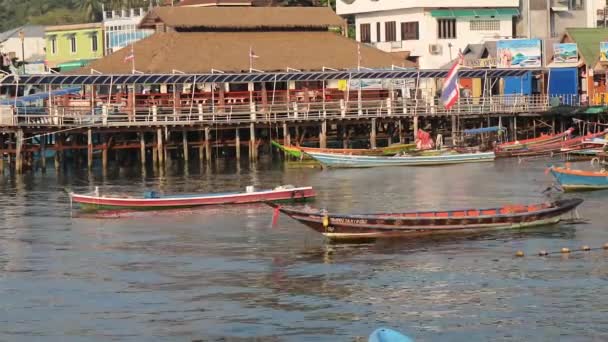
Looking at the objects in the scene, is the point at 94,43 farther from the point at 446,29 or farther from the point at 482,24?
the point at 482,24

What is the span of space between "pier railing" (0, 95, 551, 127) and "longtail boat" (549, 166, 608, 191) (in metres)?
24.5

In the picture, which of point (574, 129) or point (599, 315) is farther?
point (574, 129)

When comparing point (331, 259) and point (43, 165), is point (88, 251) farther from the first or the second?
point (43, 165)

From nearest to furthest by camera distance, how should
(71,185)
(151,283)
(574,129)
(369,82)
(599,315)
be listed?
(599,315) < (151,283) < (71,185) < (574,129) < (369,82)

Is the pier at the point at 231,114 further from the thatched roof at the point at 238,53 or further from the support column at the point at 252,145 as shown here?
the thatched roof at the point at 238,53

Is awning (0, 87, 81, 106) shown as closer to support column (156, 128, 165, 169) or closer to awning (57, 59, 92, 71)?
support column (156, 128, 165, 169)

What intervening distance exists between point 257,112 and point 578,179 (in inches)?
1019

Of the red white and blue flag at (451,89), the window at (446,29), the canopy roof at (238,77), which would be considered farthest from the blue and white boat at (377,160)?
the window at (446,29)

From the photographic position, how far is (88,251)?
162ft

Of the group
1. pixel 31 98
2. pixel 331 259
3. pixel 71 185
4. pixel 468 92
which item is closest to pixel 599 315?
pixel 331 259

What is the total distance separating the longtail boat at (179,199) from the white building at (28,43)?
262 ft

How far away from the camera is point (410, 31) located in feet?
345

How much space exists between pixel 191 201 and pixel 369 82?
3819 centimetres

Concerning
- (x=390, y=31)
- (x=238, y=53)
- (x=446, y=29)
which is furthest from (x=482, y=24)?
(x=238, y=53)
